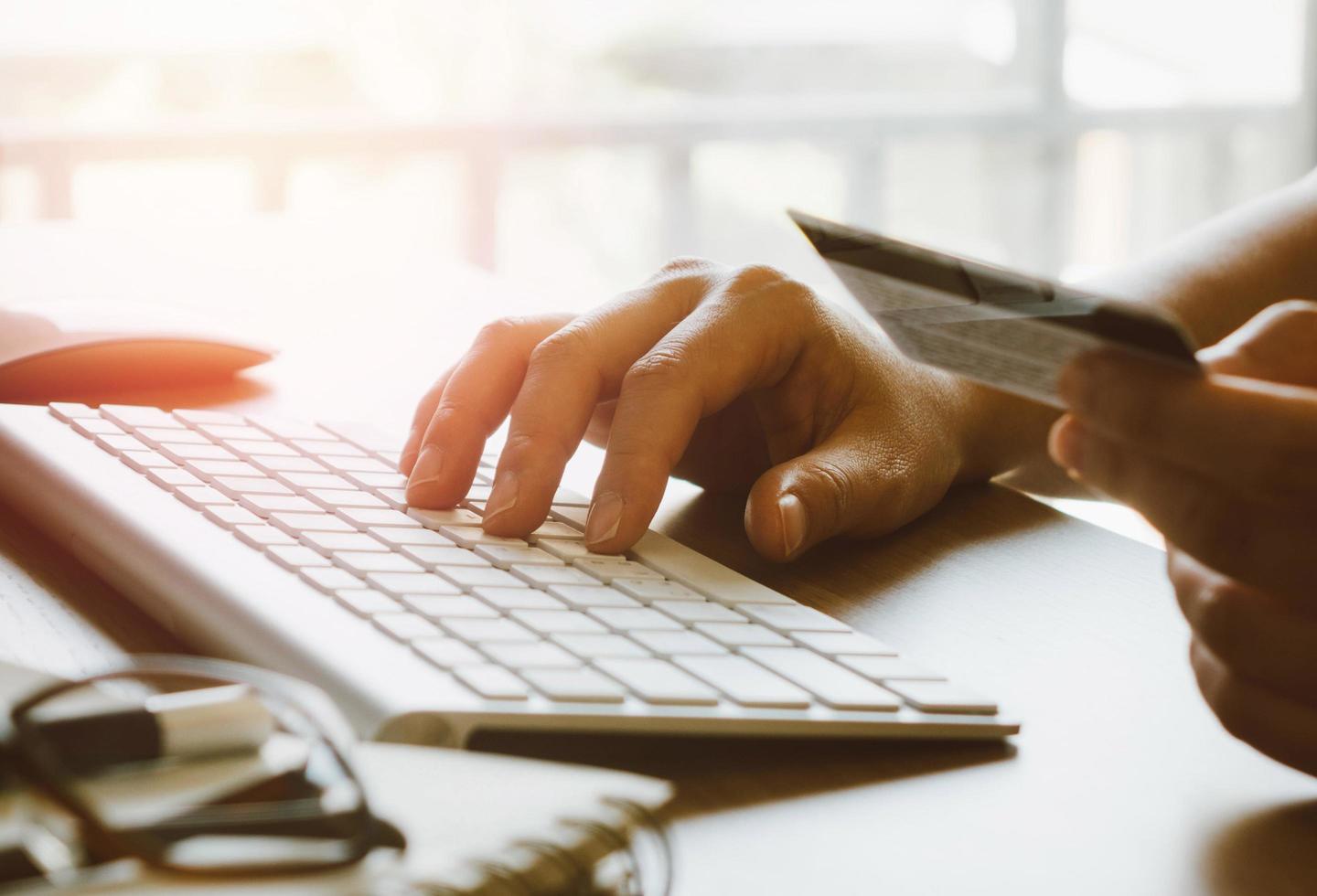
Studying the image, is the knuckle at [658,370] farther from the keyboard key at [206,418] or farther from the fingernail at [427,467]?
the keyboard key at [206,418]

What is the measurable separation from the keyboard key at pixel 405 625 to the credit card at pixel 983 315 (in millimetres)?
183

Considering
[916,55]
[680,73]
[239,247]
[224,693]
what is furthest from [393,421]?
[916,55]

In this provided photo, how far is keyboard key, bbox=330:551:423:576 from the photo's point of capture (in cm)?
50

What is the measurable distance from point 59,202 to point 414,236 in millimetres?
858

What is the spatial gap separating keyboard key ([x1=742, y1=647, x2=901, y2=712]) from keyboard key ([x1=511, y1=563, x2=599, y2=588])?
0.29 ft

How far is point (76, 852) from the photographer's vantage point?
28 cm

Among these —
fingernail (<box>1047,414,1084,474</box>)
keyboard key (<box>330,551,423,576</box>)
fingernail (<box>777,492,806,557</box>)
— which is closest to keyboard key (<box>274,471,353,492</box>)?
keyboard key (<box>330,551,423,576</box>)

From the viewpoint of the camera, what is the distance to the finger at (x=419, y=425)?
0.66 m

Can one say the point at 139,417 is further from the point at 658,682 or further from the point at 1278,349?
the point at 1278,349

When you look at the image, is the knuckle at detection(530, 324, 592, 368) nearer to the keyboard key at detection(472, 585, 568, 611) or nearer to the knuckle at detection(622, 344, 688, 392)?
the knuckle at detection(622, 344, 688, 392)

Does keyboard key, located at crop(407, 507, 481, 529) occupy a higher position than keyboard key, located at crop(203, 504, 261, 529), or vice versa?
keyboard key, located at crop(203, 504, 261, 529)

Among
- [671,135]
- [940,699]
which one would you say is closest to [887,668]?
[940,699]

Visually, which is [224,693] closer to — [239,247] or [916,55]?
[239,247]

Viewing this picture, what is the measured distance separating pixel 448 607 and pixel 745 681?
107 millimetres
